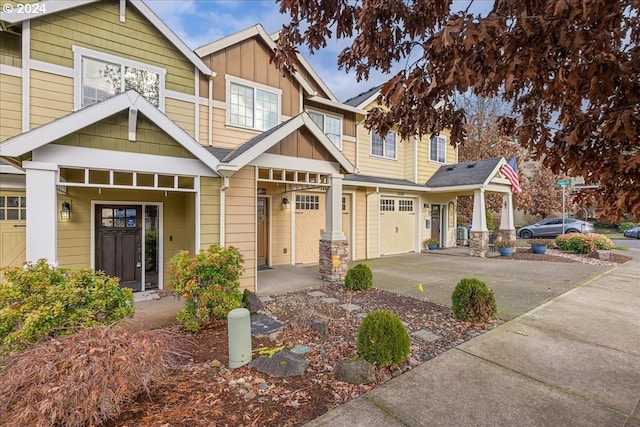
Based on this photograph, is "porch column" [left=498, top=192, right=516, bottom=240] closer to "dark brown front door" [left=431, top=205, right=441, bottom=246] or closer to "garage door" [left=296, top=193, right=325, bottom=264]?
"dark brown front door" [left=431, top=205, right=441, bottom=246]

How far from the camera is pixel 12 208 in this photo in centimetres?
622

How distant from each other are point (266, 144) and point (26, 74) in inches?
194

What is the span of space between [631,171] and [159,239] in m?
8.38

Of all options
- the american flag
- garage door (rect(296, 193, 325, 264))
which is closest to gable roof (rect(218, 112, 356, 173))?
garage door (rect(296, 193, 325, 264))

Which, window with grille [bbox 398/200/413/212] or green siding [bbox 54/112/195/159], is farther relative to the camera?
window with grille [bbox 398/200/413/212]

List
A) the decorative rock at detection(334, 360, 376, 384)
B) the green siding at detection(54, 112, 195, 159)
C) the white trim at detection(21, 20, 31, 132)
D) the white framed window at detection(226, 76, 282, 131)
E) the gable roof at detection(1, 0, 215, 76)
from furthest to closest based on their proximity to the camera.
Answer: the white framed window at detection(226, 76, 282, 131) → the white trim at detection(21, 20, 31, 132) → the gable roof at detection(1, 0, 215, 76) → the green siding at detection(54, 112, 195, 159) → the decorative rock at detection(334, 360, 376, 384)

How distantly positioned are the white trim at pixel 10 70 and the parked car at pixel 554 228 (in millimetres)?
26017

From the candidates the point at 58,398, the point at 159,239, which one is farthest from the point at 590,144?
the point at 159,239

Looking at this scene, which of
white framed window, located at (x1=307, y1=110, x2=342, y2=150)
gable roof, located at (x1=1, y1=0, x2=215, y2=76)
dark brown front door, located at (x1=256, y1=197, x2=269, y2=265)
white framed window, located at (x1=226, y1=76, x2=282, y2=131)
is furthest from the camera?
white framed window, located at (x1=307, y1=110, x2=342, y2=150)

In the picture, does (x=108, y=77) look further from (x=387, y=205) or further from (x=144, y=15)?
(x=387, y=205)

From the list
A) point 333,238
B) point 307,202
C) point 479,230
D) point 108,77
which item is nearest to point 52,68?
point 108,77

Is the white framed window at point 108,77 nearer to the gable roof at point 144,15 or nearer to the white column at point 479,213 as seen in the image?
the gable roof at point 144,15

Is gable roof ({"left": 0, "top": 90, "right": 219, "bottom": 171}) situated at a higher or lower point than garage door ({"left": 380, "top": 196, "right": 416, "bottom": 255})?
higher

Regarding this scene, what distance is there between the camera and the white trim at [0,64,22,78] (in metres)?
5.88
